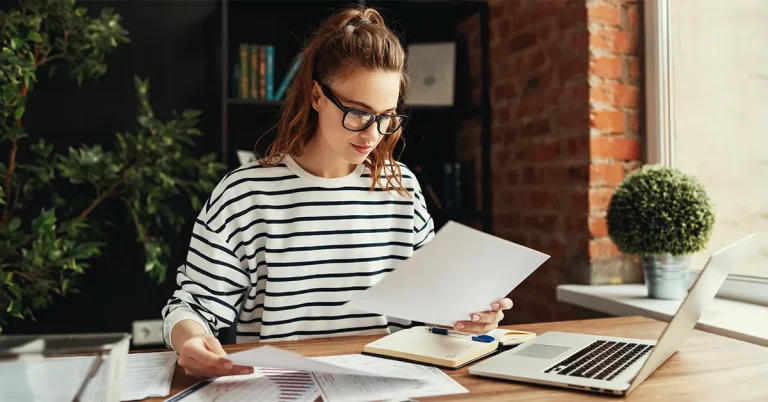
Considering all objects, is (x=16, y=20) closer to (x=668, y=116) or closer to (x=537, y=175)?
(x=537, y=175)

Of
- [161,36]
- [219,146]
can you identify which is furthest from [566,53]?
[161,36]

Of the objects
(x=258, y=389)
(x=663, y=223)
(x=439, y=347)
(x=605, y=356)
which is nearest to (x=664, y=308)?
(x=663, y=223)

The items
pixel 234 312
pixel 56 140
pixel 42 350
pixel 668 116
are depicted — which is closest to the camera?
pixel 42 350

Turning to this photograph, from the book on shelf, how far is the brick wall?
915 millimetres

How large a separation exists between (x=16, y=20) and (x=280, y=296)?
4.58 feet

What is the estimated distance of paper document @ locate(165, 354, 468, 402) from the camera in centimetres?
82

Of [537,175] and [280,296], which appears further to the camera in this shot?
[537,175]

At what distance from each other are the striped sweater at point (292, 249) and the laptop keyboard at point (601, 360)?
49 cm

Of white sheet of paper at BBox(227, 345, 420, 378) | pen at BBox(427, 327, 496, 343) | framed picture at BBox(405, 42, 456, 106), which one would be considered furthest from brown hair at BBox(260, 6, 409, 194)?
framed picture at BBox(405, 42, 456, 106)

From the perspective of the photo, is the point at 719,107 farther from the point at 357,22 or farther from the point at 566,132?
the point at 357,22

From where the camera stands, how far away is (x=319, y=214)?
1362 mm

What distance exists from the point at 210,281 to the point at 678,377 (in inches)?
33.2

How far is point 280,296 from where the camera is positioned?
1.31m

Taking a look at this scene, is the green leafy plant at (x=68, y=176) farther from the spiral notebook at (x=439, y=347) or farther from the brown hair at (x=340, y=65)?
the spiral notebook at (x=439, y=347)
